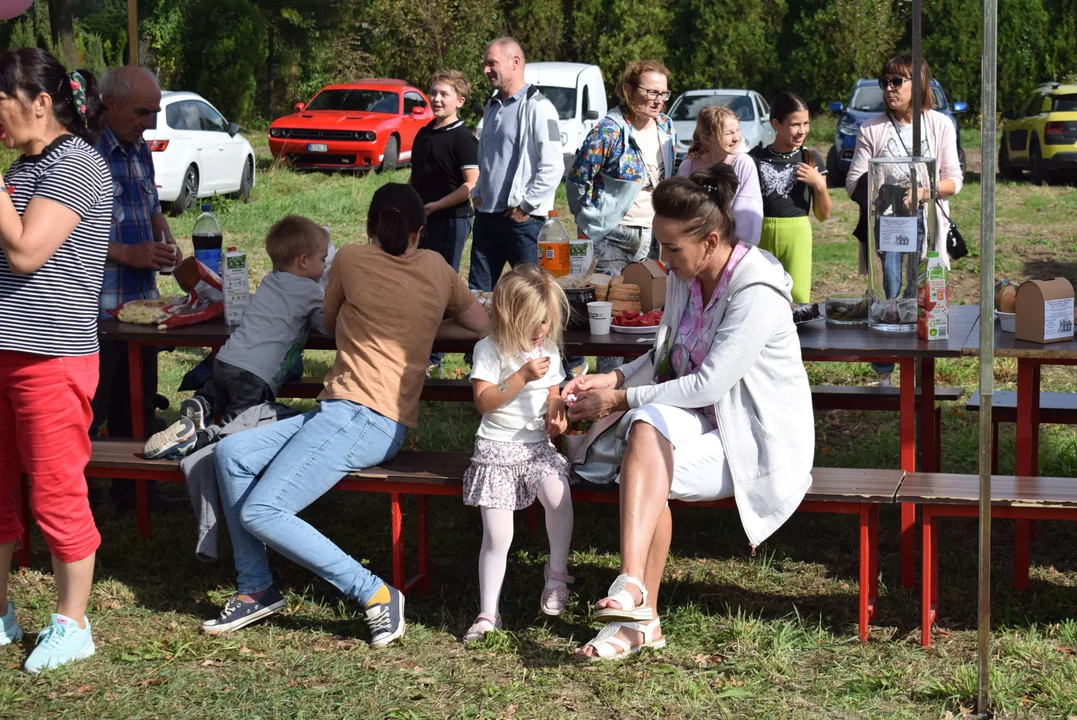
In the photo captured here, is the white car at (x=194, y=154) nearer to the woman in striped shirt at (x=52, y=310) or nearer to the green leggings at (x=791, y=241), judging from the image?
the green leggings at (x=791, y=241)

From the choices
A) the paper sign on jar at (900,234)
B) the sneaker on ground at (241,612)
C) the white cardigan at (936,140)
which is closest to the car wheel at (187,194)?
the white cardigan at (936,140)

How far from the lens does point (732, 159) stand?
562 cm

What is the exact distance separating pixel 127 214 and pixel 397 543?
1.96m

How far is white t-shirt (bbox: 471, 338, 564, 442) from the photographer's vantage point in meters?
3.99

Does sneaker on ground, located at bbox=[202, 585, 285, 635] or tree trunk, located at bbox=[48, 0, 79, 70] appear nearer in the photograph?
sneaker on ground, located at bbox=[202, 585, 285, 635]

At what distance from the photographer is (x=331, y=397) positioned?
13.9 feet

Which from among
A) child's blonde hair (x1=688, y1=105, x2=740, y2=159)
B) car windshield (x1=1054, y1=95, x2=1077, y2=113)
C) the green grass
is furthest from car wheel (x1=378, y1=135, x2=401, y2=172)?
the green grass

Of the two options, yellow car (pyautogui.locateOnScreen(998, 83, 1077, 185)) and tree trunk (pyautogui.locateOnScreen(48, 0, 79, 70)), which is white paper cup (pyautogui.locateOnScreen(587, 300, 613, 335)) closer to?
yellow car (pyautogui.locateOnScreen(998, 83, 1077, 185))

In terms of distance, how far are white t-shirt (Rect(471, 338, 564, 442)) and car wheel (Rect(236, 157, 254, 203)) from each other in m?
12.1

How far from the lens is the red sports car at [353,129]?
685 inches

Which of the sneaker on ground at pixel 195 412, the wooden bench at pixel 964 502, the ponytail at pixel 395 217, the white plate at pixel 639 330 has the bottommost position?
the wooden bench at pixel 964 502

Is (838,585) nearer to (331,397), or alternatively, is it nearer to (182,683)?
(331,397)

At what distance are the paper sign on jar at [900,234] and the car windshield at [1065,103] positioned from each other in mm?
13119

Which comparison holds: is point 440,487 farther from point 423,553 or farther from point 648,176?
point 648,176
